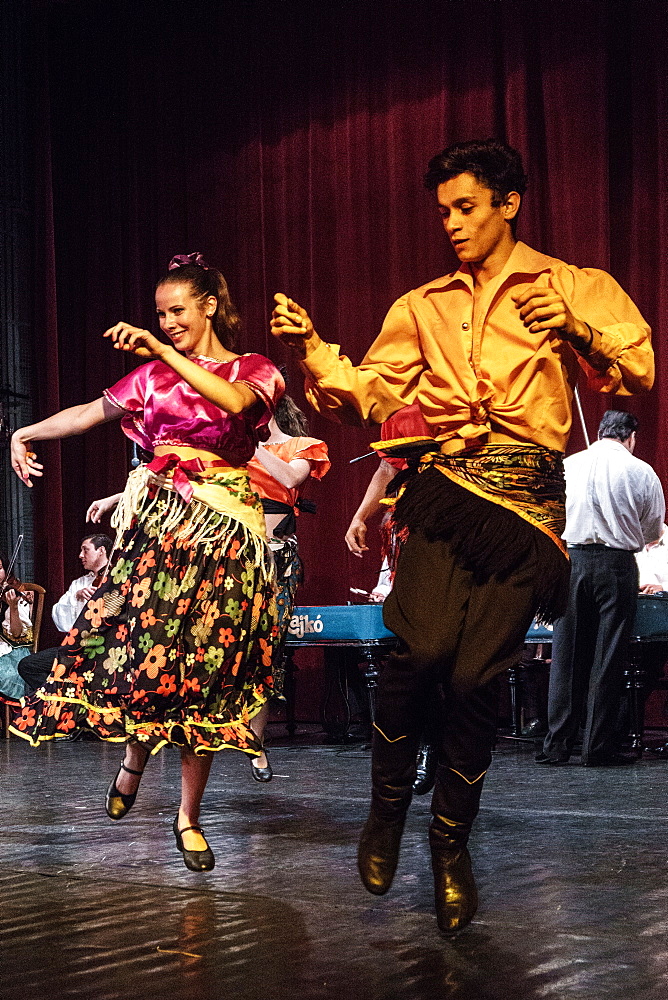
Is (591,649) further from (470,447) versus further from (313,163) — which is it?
(313,163)

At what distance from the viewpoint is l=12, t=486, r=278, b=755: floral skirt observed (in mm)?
3035

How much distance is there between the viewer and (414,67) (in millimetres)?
7855

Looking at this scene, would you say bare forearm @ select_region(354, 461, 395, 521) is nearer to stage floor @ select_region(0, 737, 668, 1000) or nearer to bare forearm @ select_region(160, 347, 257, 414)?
stage floor @ select_region(0, 737, 668, 1000)

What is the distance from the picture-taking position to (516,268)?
2641 mm

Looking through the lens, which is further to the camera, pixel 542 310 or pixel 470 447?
pixel 470 447

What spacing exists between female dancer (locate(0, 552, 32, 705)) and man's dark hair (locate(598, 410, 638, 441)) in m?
3.35

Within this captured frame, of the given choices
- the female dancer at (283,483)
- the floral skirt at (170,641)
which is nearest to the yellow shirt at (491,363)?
the floral skirt at (170,641)

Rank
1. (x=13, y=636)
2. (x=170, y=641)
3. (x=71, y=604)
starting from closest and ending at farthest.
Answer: (x=170, y=641) → (x=13, y=636) → (x=71, y=604)

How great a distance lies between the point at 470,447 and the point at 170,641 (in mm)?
924

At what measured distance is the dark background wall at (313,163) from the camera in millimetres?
7168

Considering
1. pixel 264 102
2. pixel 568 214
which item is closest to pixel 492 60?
pixel 568 214

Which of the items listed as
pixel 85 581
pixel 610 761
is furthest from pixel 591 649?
pixel 85 581

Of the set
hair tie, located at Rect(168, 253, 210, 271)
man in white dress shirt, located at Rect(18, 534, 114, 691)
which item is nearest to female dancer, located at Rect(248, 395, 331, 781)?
man in white dress shirt, located at Rect(18, 534, 114, 691)

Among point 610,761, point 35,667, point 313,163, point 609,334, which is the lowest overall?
point 610,761
